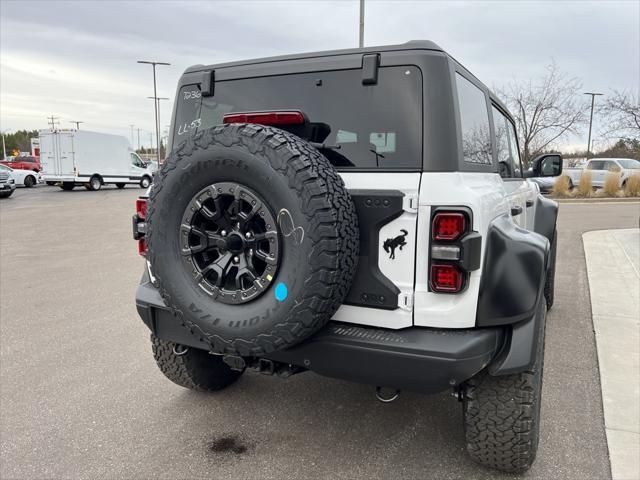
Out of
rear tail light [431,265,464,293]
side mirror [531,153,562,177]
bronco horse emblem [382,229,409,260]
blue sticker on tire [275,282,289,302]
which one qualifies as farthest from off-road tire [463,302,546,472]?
side mirror [531,153,562,177]

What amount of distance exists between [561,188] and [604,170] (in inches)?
118

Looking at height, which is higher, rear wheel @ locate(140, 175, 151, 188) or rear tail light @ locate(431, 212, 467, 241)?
rear tail light @ locate(431, 212, 467, 241)

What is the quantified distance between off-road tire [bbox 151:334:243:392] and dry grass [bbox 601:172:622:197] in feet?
64.9

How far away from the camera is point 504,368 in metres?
2.19

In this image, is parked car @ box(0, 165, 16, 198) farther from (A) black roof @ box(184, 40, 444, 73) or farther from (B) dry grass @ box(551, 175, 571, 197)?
(B) dry grass @ box(551, 175, 571, 197)

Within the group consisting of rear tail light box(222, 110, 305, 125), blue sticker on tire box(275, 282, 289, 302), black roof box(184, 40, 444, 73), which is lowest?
blue sticker on tire box(275, 282, 289, 302)

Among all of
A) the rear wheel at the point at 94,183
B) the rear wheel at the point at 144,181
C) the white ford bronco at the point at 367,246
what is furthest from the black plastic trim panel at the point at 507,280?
the rear wheel at the point at 144,181

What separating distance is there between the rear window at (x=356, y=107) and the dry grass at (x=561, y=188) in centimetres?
1922

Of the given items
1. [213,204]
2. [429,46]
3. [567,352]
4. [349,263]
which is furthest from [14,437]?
[567,352]

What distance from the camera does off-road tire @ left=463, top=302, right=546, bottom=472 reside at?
7.55 feet

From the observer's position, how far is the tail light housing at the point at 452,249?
2.03m

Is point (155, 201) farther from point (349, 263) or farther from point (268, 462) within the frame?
point (268, 462)

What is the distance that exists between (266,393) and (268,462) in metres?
0.78

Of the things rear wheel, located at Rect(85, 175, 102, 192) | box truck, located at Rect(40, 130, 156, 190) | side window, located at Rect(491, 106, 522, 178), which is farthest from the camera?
rear wheel, located at Rect(85, 175, 102, 192)
